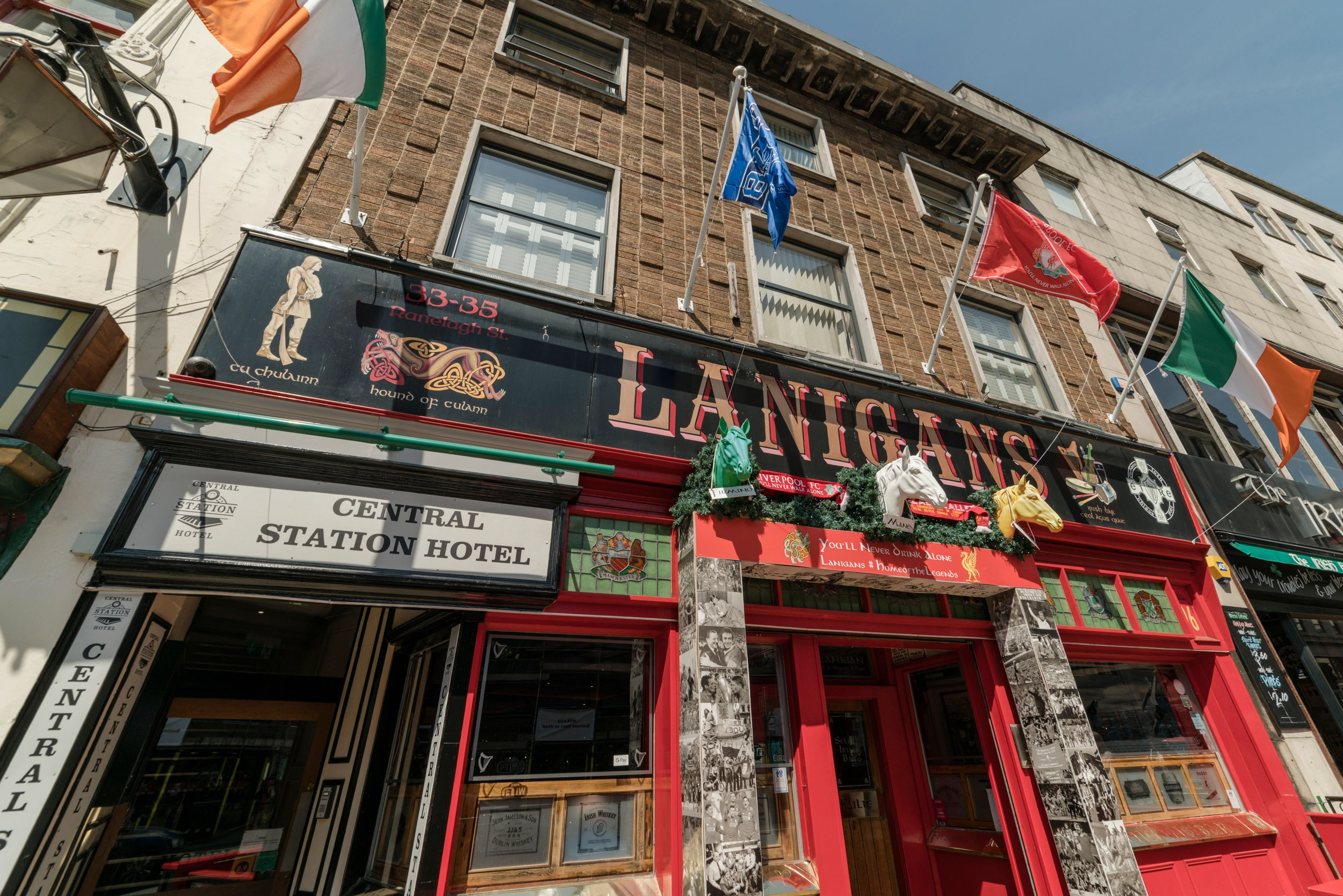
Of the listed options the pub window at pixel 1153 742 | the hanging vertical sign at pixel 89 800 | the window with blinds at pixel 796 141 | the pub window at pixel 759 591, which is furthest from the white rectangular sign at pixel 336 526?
the window with blinds at pixel 796 141

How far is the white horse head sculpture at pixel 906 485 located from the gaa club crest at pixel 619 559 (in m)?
2.77

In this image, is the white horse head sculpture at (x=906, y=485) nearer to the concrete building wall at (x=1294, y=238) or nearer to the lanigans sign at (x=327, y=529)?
the lanigans sign at (x=327, y=529)

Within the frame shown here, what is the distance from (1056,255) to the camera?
28.3 feet

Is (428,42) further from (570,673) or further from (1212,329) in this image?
(1212,329)

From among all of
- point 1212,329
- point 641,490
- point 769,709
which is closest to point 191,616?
point 641,490

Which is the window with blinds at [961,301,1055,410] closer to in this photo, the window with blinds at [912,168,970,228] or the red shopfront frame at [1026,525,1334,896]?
the window with blinds at [912,168,970,228]

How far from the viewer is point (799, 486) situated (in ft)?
21.3

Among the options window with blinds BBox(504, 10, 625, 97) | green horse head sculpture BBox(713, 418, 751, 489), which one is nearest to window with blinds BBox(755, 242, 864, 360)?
green horse head sculpture BBox(713, 418, 751, 489)

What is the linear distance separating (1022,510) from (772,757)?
4201 millimetres

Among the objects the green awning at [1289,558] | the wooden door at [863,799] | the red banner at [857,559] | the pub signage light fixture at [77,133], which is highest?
the pub signage light fixture at [77,133]

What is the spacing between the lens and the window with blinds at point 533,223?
24.5 ft

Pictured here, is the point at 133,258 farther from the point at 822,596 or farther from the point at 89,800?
the point at 822,596

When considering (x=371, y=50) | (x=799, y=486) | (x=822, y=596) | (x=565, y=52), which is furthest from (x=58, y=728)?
(x=565, y=52)

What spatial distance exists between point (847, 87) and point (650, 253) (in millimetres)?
7742
